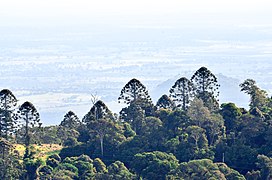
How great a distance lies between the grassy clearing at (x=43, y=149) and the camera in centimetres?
6189

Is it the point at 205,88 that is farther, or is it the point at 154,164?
the point at 205,88

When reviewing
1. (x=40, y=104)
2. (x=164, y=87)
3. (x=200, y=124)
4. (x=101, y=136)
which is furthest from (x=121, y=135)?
(x=164, y=87)

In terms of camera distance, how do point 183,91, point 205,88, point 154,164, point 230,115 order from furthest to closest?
point 183,91
point 205,88
point 230,115
point 154,164

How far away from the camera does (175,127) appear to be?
62.0m

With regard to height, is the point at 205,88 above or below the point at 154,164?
above

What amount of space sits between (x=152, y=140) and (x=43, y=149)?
8948 millimetres

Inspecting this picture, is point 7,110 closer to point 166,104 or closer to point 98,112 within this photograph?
point 98,112

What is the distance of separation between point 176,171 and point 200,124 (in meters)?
10.1

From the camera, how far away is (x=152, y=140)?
61.1 m

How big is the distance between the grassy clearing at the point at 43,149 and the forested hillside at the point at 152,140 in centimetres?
24

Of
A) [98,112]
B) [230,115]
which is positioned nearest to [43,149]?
[98,112]

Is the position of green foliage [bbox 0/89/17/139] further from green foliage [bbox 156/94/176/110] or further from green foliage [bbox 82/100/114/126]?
green foliage [bbox 156/94/176/110]

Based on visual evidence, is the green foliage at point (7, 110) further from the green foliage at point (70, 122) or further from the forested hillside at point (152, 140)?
the green foliage at point (70, 122)

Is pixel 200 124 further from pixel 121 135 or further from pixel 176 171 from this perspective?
pixel 176 171
